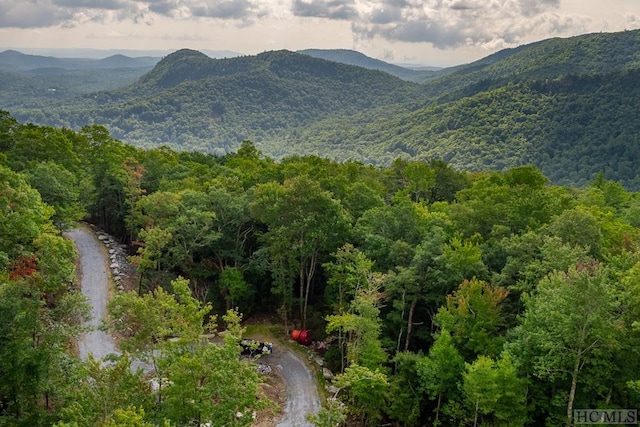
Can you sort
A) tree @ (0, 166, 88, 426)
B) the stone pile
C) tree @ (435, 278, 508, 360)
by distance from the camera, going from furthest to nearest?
the stone pile, tree @ (435, 278, 508, 360), tree @ (0, 166, 88, 426)

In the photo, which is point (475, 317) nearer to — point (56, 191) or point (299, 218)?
point (299, 218)

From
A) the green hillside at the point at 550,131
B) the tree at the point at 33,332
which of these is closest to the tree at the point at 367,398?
the tree at the point at 33,332

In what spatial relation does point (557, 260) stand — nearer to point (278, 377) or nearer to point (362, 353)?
point (362, 353)

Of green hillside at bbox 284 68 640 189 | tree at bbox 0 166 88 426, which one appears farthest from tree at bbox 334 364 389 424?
green hillside at bbox 284 68 640 189

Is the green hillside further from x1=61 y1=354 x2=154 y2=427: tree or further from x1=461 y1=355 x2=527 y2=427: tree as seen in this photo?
x1=61 y1=354 x2=154 y2=427: tree

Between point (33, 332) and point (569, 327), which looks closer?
point (33, 332)

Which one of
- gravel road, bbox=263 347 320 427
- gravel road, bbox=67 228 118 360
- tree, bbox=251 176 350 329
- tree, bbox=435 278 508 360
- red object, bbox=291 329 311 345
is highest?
tree, bbox=251 176 350 329

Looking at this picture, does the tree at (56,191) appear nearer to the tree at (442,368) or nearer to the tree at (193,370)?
the tree at (193,370)

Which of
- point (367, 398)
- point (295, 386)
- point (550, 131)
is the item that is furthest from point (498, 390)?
point (550, 131)
